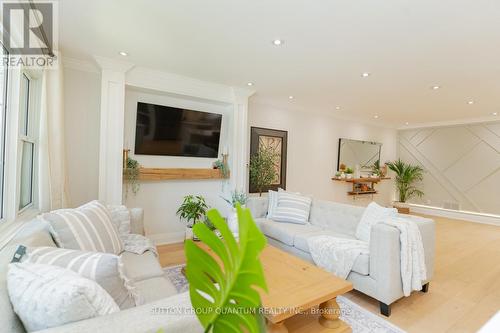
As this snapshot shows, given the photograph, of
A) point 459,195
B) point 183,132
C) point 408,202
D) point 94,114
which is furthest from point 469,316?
point 408,202

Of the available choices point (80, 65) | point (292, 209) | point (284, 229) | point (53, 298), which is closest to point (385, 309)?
point (284, 229)

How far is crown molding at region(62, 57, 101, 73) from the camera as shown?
9.57 ft

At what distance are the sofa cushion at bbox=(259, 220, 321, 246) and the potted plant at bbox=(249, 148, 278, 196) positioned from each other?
3.87 ft

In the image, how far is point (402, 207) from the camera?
657 cm

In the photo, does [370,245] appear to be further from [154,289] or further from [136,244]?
[136,244]

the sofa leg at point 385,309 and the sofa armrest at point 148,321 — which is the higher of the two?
the sofa armrest at point 148,321

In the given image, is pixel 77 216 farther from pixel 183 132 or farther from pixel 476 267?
pixel 476 267

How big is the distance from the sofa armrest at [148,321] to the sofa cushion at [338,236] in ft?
5.80

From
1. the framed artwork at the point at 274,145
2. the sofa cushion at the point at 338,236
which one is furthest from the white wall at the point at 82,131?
the sofa cushion at the point at 338,236

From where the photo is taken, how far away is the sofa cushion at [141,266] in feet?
5.34

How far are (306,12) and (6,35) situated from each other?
2.22m

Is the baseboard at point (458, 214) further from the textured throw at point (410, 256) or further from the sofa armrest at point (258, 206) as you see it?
the sofa armrest at point (258, 206)

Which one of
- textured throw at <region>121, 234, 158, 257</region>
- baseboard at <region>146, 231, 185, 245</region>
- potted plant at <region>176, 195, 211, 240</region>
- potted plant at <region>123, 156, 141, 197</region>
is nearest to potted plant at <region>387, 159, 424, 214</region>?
potted plant at <region>176, 195, 211, 240</region>

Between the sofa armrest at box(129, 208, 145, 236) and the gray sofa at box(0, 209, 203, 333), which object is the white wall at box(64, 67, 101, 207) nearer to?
the sofa armrest at box(129, 208, 145, 236)
